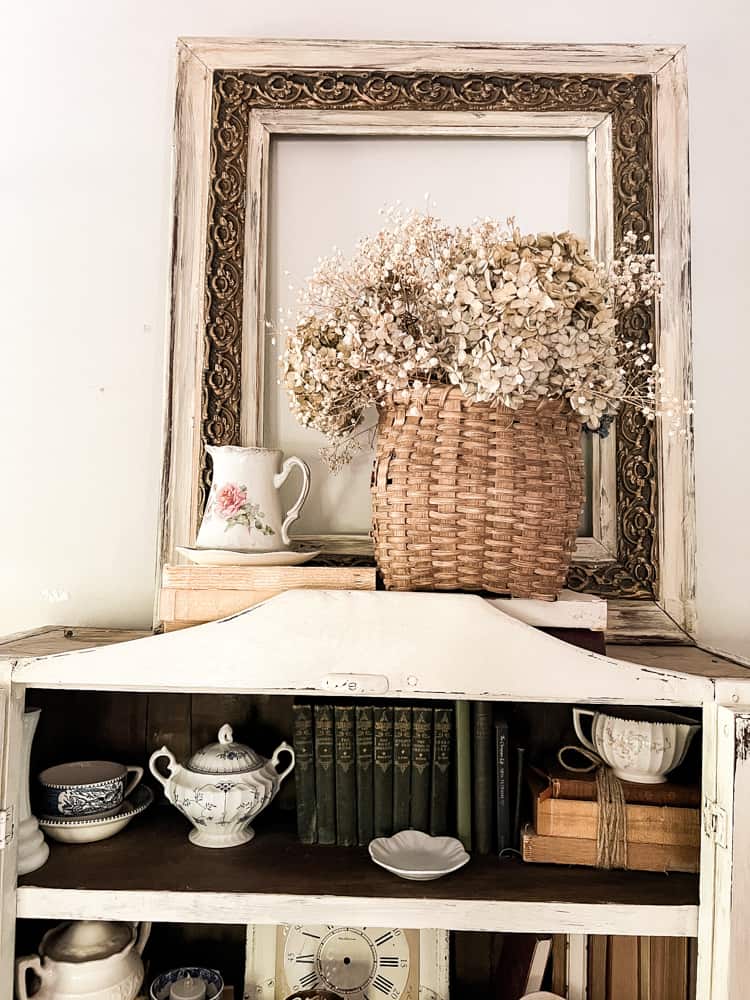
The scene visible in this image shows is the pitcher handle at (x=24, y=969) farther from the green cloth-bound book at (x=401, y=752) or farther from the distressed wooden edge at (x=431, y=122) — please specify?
the distressed wooden edge at (x=431, y=122)

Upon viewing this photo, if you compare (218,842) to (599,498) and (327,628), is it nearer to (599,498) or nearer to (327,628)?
(327,628)

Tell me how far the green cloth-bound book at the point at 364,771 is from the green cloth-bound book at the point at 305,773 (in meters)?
0.06

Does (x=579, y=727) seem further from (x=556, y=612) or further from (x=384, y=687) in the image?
(x=384, y=687)

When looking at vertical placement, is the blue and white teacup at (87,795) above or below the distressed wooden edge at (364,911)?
above

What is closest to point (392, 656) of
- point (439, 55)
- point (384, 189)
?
point (384, 189)

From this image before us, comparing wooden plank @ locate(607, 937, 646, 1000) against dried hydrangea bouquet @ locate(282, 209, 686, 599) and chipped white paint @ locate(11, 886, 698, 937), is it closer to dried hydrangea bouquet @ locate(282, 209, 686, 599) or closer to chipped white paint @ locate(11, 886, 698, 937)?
chipped white paint @ locate(11, 886, 698, 937)

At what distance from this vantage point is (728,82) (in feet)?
4.15

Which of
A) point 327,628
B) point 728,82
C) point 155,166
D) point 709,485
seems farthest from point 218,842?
point 728,82

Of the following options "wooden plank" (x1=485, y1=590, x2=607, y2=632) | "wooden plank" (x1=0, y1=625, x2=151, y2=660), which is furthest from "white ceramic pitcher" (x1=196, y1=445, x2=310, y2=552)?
"wooden plank" (x1=485, y1=590, x2=607, y2=632)

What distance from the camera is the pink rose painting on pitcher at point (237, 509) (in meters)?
1.04

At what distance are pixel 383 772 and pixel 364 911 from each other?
17cm

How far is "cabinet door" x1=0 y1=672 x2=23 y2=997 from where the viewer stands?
89 cm

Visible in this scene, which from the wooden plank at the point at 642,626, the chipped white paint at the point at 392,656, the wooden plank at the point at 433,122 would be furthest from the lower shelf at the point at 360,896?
the wooden plank at the point at 433,122

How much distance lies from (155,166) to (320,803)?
1.02m
